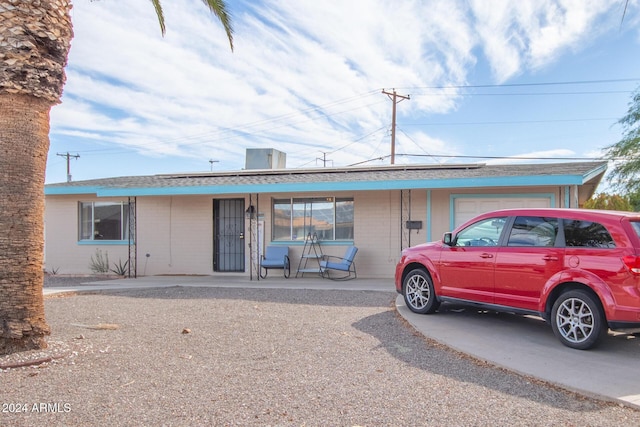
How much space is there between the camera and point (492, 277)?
6746 mm

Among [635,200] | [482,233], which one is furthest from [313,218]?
[635,200]

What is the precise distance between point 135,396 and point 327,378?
176 centimetres

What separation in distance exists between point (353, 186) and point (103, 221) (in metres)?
8.95

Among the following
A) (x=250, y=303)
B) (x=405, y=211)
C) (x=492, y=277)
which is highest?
(x=405, y=211)

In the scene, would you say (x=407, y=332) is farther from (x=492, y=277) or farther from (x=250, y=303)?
(x=250, y=303)

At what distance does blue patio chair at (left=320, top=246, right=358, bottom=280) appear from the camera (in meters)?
12.8

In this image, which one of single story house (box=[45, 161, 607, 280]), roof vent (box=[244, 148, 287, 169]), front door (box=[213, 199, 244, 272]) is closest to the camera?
single story house (box=[45, 161, 607, 280])

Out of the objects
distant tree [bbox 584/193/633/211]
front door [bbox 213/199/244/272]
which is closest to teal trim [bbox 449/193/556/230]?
front door [bbox 213/199/244/272]

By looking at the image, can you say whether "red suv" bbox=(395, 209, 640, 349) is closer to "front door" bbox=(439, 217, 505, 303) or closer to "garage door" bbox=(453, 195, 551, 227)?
"front door" bbox=(439, 217, 505, 303)

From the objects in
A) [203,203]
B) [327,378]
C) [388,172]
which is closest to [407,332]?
[327,378]

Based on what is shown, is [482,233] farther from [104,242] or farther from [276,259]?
[104,242]

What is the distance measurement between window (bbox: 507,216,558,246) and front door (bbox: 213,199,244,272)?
31.6 ft

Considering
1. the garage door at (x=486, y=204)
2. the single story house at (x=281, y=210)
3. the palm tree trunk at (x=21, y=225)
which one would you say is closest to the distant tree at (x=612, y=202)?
the single story house at (x=281, y=210)

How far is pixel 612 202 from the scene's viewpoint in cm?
2434
